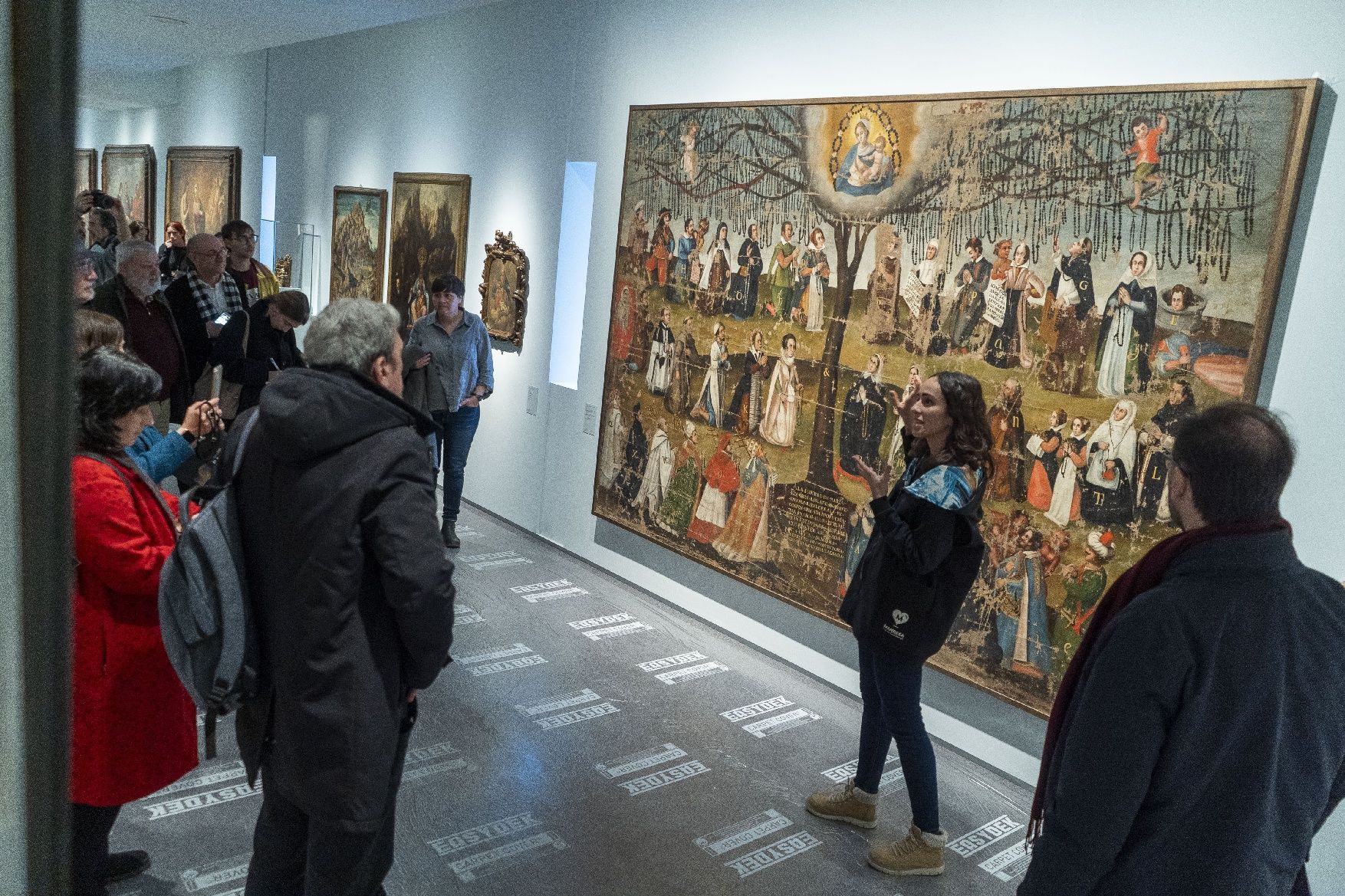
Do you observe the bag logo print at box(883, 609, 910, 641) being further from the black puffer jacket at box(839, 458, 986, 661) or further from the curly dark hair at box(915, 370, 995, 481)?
the curly dark hair at box(915, 370, 995, 481)

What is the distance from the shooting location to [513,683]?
5277mm

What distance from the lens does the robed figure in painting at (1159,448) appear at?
394 centimetres

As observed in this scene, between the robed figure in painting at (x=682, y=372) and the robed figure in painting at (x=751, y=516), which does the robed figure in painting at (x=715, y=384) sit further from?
the robed figure in painting at (x=751, y=516)

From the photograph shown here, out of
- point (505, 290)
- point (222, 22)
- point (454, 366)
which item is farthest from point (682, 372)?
point (222, 22)

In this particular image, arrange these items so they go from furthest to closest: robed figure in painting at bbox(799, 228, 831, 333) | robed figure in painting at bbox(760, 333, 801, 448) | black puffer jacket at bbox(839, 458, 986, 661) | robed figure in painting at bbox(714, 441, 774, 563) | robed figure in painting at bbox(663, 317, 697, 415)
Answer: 1. robed figure in painting at bbox(663, 317, 697, 415)
2. robed figure in painting at bbox(714, 441, 774, 563)
3. robed figure in painting at bbox(760, 333, 801, 448)
4. robed figure in painting at bbox(799, 228, 831, 333)
5. black puffer jacket at bbox(839, 458, 986, 661)

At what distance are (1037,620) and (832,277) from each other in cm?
212

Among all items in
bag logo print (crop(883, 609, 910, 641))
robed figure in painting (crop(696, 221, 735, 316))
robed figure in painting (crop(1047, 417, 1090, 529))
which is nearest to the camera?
bag logo print (crop(883, 609, 910, 641))

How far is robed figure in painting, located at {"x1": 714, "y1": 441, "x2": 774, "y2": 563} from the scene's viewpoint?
5.87 metres

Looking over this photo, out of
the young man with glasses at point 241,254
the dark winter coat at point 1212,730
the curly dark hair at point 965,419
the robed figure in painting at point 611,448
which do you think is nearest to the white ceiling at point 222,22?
the young man with glasses at point 241,254

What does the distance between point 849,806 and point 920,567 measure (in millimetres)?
1348

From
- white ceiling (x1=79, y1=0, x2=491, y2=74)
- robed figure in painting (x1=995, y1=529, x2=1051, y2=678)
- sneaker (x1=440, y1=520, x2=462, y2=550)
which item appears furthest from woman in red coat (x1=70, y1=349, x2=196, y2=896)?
white ceiling (x1=79, y1=0, x2=491, y2=74)

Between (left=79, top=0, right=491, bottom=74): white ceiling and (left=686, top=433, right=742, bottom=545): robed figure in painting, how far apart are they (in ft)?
15.9

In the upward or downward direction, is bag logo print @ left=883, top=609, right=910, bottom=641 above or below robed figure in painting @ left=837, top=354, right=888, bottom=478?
below

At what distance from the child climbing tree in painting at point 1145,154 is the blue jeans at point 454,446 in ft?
16.3
